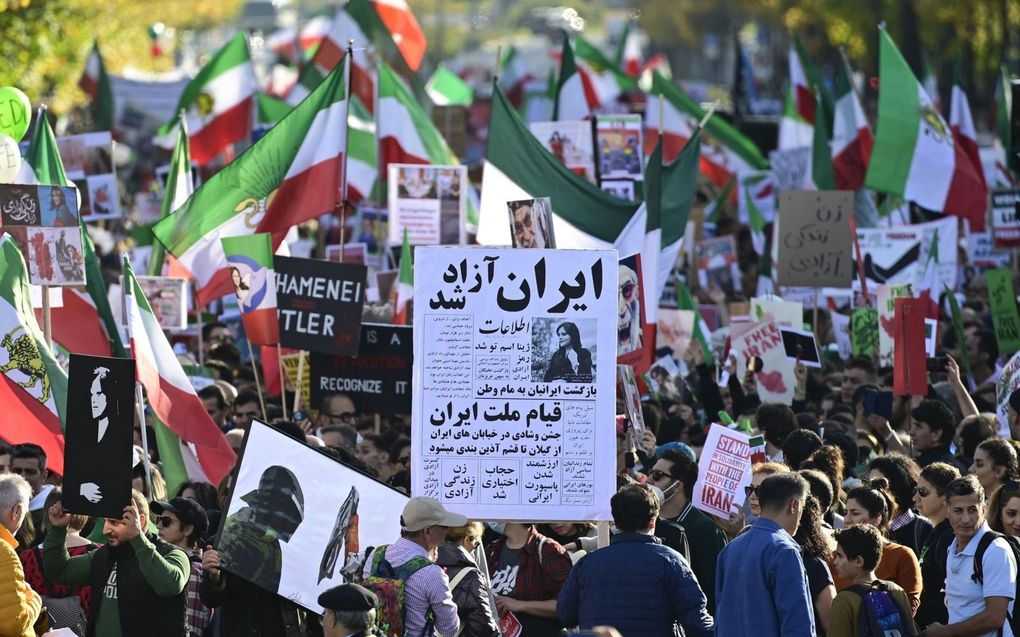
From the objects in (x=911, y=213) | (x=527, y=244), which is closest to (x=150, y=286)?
(x=527, y=244)

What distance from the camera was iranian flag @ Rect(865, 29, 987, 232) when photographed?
18.9 m

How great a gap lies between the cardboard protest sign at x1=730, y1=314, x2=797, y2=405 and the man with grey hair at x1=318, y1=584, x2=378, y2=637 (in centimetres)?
737

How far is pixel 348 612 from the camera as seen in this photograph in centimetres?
650

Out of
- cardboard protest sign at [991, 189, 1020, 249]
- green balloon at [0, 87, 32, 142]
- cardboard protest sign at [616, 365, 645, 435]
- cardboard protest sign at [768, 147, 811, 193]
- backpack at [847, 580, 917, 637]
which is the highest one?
green balloon at [0, 87, 32, 142]

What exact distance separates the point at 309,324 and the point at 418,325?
402 centimetres

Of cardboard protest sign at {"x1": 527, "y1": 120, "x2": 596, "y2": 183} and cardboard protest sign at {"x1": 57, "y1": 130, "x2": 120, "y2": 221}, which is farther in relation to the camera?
cardboard protest sign at {"x1": 57, "y1": 130, "x2": 120, "y2": 221}

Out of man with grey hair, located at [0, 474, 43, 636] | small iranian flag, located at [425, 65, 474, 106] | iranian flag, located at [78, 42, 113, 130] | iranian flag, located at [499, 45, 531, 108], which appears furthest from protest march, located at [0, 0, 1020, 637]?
iranian flag, located at [499, 45, 531, 108]

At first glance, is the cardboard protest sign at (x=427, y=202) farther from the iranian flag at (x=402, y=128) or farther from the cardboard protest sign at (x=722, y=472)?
the cardboard protest sign at (x=722, y=472)

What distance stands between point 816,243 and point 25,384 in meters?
7.87

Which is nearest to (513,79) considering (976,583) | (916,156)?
(916,156)

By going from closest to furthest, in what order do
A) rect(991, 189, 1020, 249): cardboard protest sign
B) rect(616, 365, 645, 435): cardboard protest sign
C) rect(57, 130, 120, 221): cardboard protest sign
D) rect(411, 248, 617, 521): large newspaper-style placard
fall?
rect(411, 248, 617, 521): large newspaper-style placard < rect(616, 365, 645, 435): cardboard protest sign < rect(991, 189, 1020, 249): cardboard protest sign < rect(57, 130, 120, 221): cardboard protest sign

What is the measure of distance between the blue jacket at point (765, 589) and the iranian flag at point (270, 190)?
755cm

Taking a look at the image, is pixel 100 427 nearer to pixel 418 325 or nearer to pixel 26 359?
pixel 418 325

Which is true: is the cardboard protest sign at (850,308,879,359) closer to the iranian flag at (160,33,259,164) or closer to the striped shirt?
the striped shirt
